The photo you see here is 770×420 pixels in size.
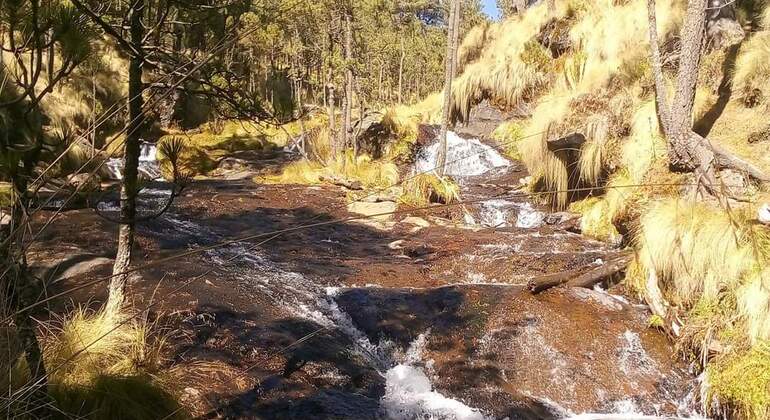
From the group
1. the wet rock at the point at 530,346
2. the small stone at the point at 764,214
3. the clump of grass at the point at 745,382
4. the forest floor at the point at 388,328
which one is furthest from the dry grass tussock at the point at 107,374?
the small stone at the point at 764,214

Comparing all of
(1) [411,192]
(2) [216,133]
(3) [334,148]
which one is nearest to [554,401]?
(1) [411,192]

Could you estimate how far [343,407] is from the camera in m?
3.88

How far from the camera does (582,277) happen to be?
6129 mm

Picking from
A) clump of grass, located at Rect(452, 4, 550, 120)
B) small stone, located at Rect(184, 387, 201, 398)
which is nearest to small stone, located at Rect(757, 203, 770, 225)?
small stone, located at Rect(184, 387, 201, 398)

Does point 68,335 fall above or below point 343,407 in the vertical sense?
above

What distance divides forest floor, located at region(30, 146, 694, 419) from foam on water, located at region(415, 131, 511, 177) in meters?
6.54

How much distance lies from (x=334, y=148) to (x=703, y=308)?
41.1 ft

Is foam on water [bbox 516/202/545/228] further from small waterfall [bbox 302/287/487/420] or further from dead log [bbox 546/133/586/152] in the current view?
small waterfall [bbox 302/287/487/420]

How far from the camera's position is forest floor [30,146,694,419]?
4059 millimetres

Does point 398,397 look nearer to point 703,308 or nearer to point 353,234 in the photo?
point 703,308

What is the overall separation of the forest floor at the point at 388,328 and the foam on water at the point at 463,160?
654cm

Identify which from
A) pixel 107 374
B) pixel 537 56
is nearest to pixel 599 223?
pixel 107 374

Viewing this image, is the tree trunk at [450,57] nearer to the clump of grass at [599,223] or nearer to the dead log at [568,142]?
the dead log at [568,142]

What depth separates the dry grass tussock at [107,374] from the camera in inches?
108
